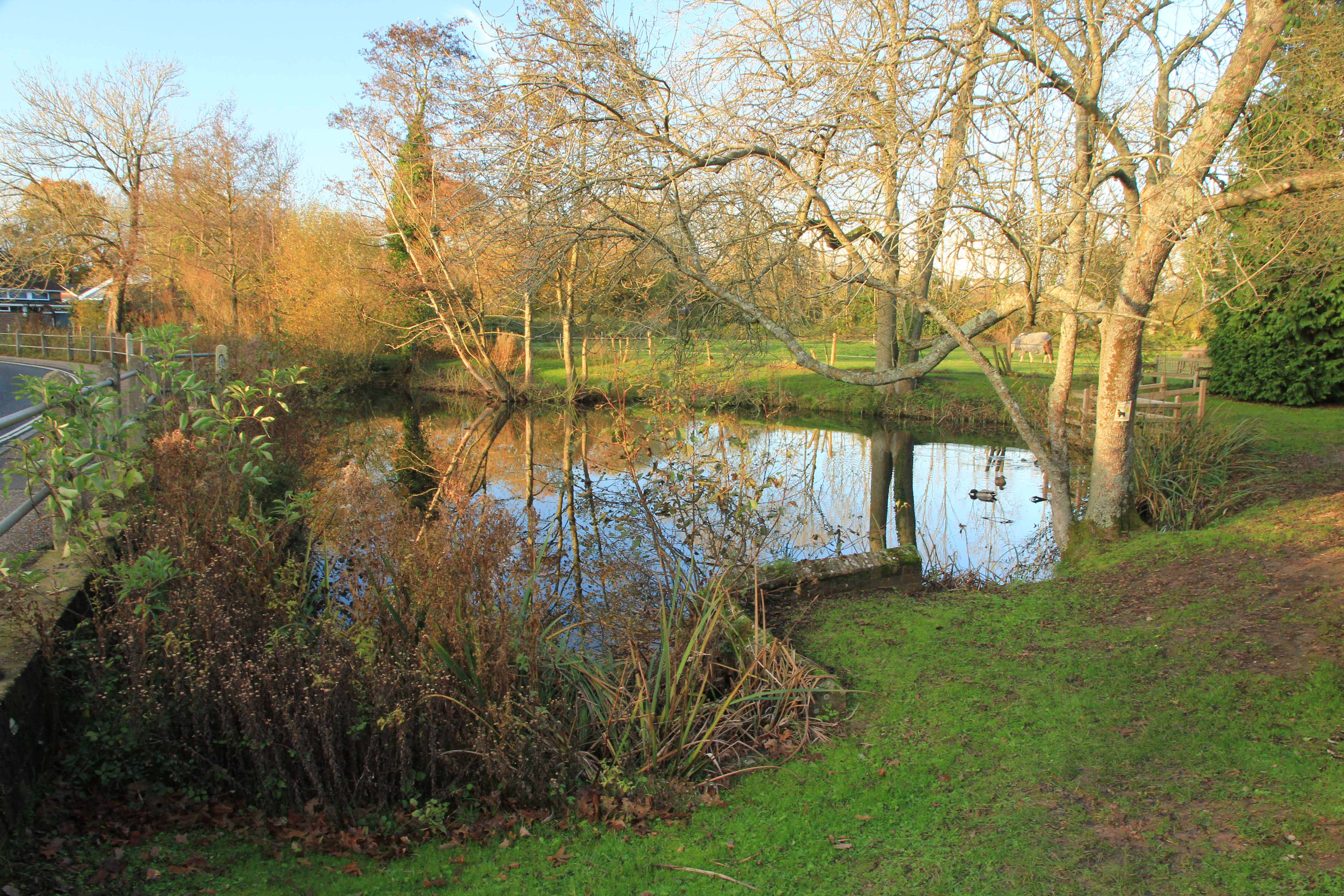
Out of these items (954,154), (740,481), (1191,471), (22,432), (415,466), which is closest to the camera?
(22,432)

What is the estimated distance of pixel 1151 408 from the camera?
13.2m

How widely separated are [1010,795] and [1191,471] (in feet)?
25.7

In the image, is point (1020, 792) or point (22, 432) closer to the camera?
point (1020, 792)

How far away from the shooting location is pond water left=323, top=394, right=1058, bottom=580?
26.8ft

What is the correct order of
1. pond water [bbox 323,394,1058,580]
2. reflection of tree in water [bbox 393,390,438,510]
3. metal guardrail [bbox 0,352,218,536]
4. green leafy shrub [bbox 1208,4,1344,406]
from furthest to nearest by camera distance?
reflection of tree in water [bbox 393,390,438,510]
pond water [bbox 323,394,1058,580]
green leafy shrub [bbox 1208,4,1344,406]
metal guardrail [bbox 0,352,218,536]

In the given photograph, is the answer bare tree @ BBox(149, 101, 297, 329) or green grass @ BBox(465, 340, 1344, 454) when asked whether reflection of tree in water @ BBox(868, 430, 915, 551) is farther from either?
bare tree @ BBox(149, 101, 297, 329)

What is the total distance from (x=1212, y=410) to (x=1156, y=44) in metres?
8.72

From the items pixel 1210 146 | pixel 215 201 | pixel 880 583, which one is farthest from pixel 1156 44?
pixel 215 201

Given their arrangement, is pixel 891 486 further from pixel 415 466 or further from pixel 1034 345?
pixel 1034 345

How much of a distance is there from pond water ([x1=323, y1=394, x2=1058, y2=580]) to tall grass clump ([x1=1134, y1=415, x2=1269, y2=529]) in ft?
4.31

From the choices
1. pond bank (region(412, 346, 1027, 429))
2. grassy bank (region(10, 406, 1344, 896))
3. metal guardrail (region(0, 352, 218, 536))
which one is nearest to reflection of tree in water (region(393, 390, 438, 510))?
pond bank (region(412, 346, 1027, 429))

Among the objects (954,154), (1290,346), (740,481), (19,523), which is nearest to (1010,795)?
(740,481)

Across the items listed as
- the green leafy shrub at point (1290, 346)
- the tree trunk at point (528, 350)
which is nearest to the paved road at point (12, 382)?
the tree trunk at point (528, 350)

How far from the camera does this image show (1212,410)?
550 inches
